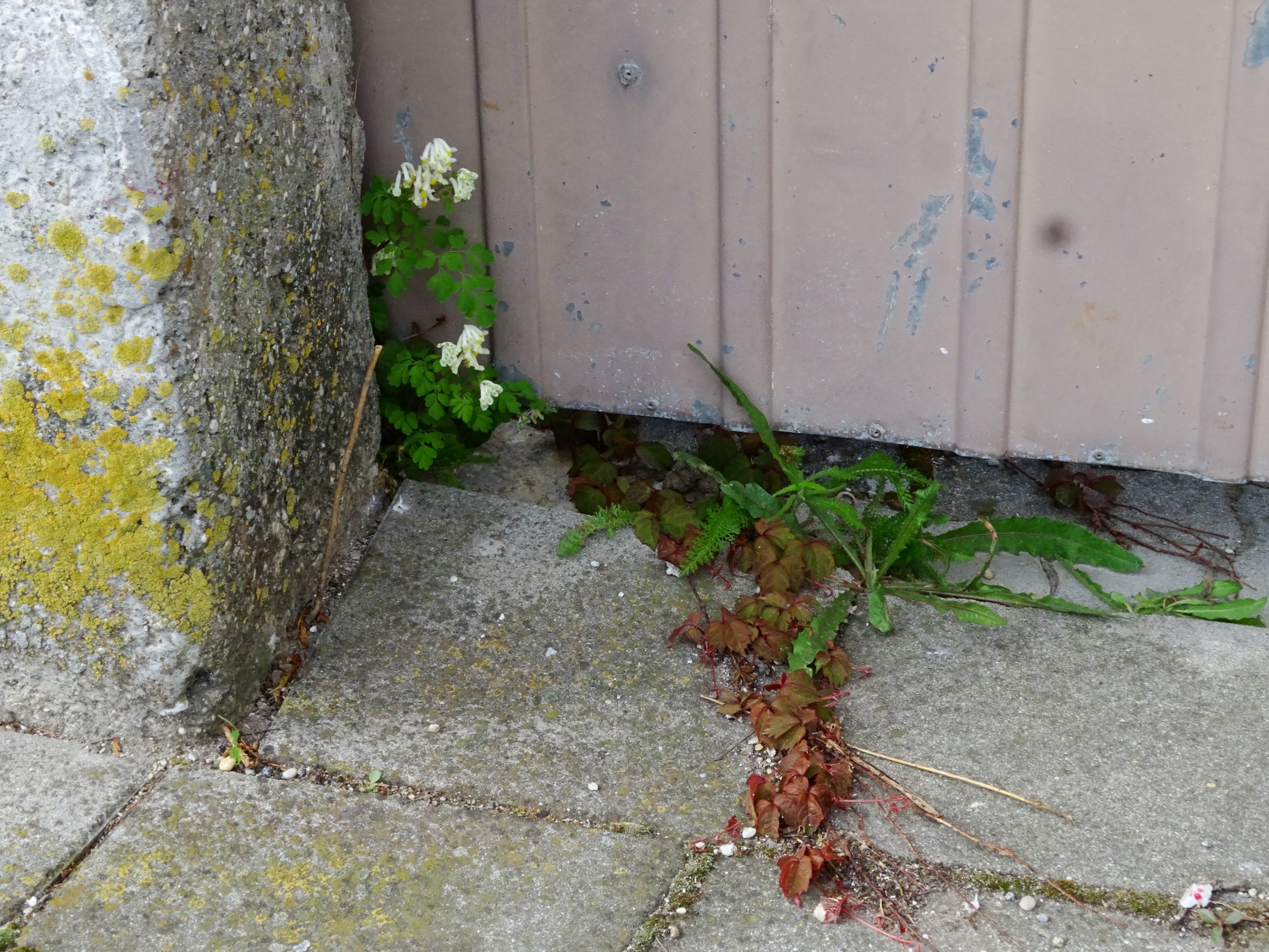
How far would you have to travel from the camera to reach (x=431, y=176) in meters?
2.59

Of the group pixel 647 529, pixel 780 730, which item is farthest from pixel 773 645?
pixel 647 529

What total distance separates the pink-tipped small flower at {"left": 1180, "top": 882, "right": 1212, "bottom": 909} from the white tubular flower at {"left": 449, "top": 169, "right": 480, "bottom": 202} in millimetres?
1813

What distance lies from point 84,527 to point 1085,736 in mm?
1678

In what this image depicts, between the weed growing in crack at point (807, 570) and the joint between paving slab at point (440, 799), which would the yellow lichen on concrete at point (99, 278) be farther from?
the weed growing in crack at point (807, 570)

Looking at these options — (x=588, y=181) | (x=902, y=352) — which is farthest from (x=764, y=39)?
(x=902, y=352)

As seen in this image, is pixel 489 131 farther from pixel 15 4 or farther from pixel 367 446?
pixel 15 4

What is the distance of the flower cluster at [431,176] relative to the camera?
256 cm

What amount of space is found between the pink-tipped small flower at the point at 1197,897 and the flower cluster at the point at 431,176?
5.95 ft

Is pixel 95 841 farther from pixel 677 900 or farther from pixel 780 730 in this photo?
A: pixel 780 730

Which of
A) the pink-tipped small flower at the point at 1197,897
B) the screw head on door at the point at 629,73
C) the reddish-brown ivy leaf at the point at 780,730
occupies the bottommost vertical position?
the pink-tipped small flower at the point at 1197,897

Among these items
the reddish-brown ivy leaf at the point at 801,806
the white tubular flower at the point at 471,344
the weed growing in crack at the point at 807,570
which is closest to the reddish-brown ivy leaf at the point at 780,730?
the weed growing in crack at the point at 807,570

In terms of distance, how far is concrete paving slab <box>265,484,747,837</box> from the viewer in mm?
2066

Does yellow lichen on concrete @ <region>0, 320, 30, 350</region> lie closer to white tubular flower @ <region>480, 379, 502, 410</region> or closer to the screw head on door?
white tubular flower @ <region>480, 379, 502, 410</region>

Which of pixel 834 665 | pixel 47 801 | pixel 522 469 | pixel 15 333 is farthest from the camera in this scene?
pixel 522 469
